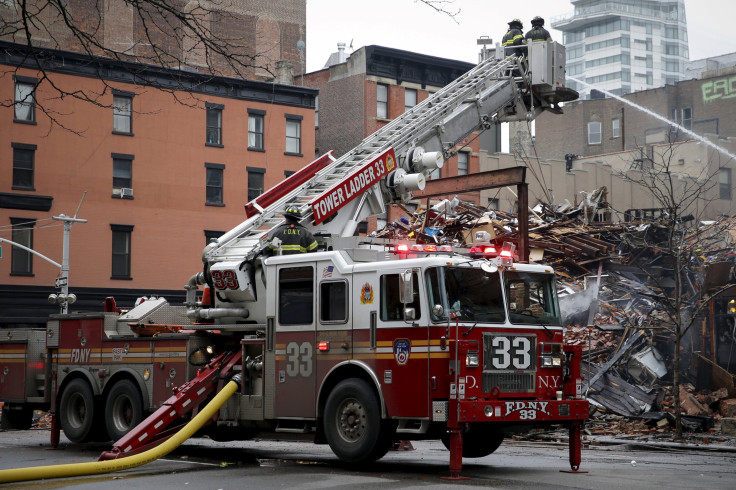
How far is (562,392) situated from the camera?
1210 centimetres

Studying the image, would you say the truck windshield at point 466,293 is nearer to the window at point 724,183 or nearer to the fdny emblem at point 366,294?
the fdny emblem at point 366,294

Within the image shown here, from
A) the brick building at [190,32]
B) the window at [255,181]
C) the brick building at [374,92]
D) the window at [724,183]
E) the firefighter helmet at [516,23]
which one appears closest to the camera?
the firefighter helmet at [516,23]

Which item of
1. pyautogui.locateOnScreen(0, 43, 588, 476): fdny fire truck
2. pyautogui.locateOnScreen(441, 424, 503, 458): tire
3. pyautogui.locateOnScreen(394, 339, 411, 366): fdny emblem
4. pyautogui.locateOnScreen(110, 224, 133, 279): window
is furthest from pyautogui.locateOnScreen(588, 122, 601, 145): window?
pyautogui.locateOnScreen(394, 339, 411, 366): fdny emblem

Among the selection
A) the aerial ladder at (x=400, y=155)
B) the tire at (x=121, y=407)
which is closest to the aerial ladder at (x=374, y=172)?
the aerial ladder at (x=400, y=155)

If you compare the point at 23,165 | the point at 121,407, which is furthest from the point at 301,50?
the point at 121,407

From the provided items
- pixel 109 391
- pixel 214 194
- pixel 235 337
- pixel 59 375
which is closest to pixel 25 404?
pixel 59 375

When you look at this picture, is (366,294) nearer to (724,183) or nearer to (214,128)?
(214,128)

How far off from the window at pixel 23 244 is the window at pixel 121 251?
3.51 metres

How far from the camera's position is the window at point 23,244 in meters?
41.0

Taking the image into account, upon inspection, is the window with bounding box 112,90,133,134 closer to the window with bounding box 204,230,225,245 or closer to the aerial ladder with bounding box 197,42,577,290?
the window with bounding box 204,230,225,245

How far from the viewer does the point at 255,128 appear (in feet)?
157

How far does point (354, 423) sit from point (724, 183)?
55383 millimetres

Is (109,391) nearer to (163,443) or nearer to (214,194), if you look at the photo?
(163,443)

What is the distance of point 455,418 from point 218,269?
4344 mm
